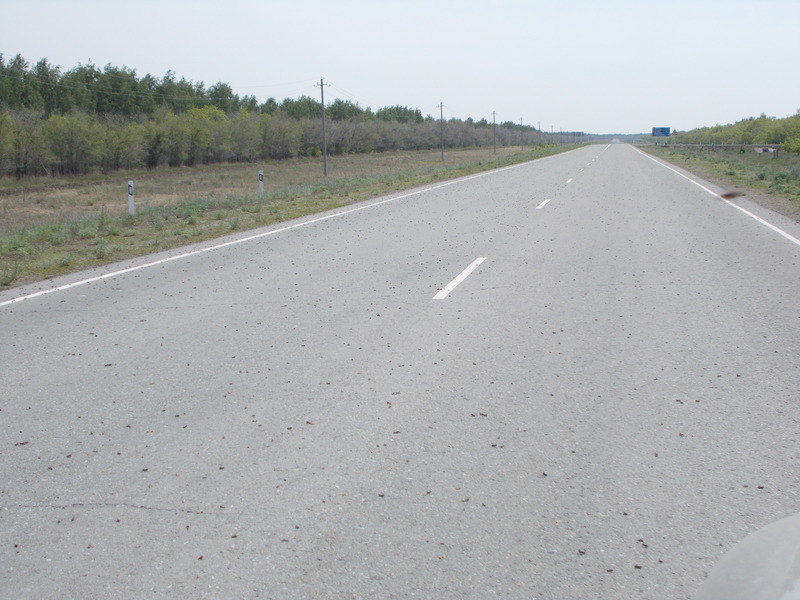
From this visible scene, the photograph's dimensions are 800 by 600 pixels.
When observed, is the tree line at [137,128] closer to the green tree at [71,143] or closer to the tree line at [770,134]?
the green tree at [71,143]

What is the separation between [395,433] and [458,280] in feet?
17.3

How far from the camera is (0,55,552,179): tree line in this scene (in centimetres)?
6147

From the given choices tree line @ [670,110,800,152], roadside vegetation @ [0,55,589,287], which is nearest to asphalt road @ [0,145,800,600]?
roadside vegetation @ [0,55,589,287]

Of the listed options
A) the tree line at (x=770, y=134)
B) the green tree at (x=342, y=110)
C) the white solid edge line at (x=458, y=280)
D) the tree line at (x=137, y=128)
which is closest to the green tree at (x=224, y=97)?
the tree line at (x=137, y=128)

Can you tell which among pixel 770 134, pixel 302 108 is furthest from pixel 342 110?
pixel 770 134

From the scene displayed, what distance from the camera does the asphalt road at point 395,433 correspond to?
128 inches

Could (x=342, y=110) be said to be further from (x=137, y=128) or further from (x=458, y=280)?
(x=458, y=280)

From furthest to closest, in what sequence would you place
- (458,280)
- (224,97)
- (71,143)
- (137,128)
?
(224,97), (137,128), (71,143), (458,280)

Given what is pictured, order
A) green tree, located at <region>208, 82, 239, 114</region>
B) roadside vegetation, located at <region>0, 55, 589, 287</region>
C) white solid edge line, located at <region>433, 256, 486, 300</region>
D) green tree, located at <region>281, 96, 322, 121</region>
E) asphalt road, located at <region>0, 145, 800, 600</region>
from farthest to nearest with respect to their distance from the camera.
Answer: green tree, located at <region>281, 96, 322, 121</region> → green tree, located at <region>208, 82, 239, 114</region> → roadside vegetation, located at <region>0, 55, 589, 287</region> → white solid edge line, located at <region>433, 256, 486, 300</region> → asphalt road, located at <region>0, 145, 800, 600</region>

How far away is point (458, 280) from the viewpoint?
9742 millimetres

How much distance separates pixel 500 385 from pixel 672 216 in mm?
13092

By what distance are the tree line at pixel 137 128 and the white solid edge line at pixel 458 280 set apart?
54.0m

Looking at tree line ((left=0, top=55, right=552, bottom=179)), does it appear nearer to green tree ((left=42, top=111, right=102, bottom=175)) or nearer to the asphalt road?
green tree ((left=42, top=111, right=102, bottom=175))

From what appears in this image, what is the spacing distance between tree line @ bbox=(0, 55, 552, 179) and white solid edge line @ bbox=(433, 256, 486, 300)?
177ft
